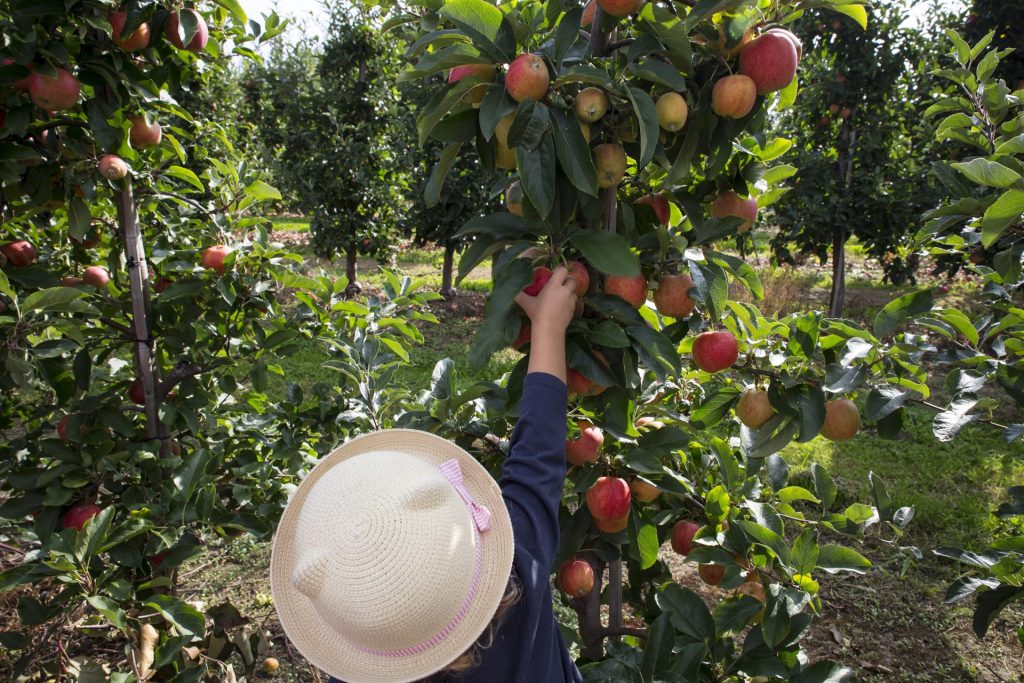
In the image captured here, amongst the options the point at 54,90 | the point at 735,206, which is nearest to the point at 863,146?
the point at 735,206

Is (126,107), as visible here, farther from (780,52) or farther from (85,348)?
(780,52)

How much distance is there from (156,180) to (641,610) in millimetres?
1947

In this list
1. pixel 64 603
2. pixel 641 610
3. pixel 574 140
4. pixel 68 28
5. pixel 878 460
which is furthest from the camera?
pixel 878 460

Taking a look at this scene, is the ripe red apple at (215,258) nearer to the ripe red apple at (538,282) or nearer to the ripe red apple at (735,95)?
the ripe red apple at (538,282)

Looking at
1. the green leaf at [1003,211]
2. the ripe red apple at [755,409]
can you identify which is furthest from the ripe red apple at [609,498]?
the green leaf at [1003,211]

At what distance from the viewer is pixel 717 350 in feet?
4.65

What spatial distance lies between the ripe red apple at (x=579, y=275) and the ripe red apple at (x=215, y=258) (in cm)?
103

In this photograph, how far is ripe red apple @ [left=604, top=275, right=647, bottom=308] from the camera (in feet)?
4.15

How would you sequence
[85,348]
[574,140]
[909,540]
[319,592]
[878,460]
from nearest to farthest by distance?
[319,592] < [574,140] < [85,348] < [909,540] < [878,460]

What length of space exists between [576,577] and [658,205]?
843 millimetres

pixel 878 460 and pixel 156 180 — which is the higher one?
pixel 156 180

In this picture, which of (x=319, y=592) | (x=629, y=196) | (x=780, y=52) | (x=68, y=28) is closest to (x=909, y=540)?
(x=629, y=196)

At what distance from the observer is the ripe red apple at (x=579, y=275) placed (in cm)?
125

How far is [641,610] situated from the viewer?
201 cm
